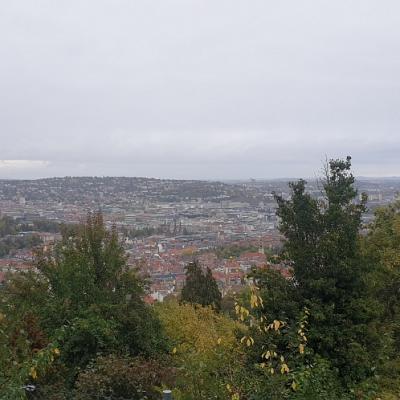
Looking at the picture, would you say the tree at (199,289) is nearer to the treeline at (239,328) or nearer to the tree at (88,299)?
the treeline at (239,328)

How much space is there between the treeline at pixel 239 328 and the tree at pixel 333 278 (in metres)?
0.02

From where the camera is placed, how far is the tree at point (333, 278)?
7.68 m

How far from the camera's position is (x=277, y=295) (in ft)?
26.4

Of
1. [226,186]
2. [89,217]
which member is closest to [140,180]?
[226,186]

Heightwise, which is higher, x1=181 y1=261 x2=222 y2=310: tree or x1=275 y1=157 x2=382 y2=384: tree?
x1=275 y1=157 x2=382 y2=384: tree

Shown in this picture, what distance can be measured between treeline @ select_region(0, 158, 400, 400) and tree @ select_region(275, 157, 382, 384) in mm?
21

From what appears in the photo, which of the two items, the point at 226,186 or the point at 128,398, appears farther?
the point at 226,186

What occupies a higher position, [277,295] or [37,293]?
[277,295]

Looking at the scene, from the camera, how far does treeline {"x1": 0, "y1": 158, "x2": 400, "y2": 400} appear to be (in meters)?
4.87

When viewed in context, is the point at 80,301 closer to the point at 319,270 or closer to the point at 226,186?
the point at 319,270

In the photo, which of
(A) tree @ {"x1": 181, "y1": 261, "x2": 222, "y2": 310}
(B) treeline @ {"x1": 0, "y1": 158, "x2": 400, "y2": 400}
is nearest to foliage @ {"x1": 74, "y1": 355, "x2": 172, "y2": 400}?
(B) treeline @ {"x1": 0, "y1": 158, "x2": 400, "y2": 400}

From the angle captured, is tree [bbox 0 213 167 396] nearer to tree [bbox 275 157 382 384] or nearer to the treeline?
the treeline

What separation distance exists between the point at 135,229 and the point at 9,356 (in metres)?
59.1

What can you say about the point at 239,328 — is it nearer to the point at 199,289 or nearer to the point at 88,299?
the point at 88,299
